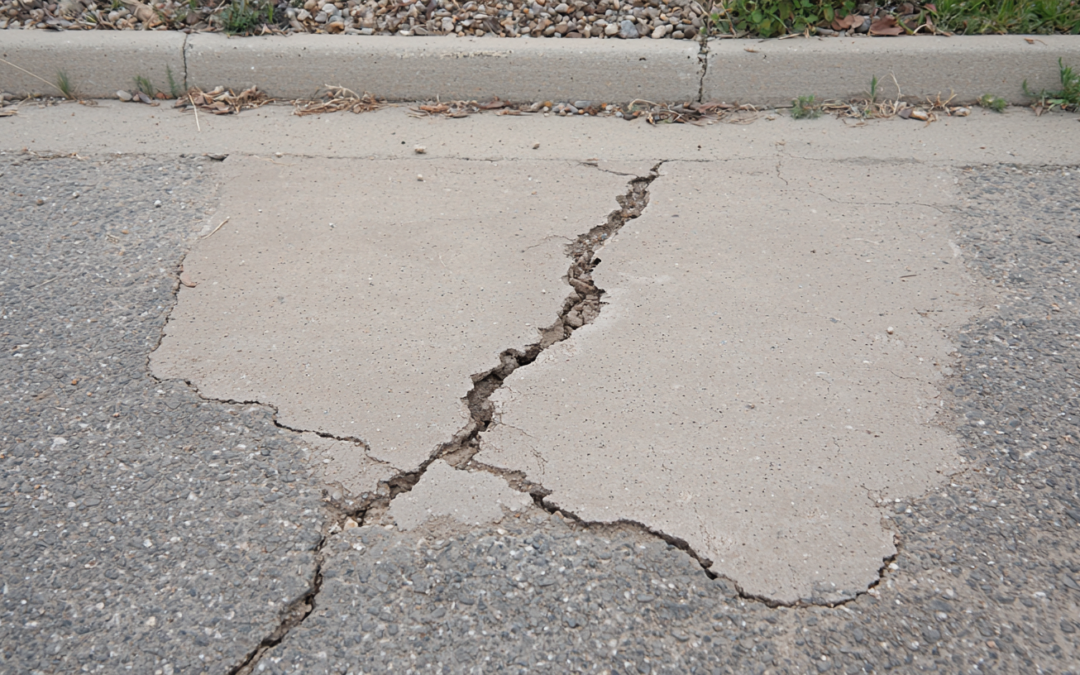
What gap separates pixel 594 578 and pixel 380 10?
12.2 ft

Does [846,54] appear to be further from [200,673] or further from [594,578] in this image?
[200,673]

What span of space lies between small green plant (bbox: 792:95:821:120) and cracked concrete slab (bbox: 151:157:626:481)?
1.20m

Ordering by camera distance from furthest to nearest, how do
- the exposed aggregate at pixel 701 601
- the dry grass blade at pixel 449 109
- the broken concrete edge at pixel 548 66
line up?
the dry grass blade at pixel 449 109 → the broken concrete edge at pixel 548 66 → the exposed aggregate at pixel 701 601

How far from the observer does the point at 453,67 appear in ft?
13.7

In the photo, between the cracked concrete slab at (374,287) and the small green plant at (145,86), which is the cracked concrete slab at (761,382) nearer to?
the cracked concrete slab at (374,287)

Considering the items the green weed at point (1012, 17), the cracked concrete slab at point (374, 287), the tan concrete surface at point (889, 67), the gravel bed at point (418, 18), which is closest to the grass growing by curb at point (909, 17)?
the green weed at point (1012, 17)

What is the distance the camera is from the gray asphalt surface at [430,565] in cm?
183

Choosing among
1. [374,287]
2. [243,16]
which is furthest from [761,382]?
[243,16]

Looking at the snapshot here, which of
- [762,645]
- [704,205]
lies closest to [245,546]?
[762,645]

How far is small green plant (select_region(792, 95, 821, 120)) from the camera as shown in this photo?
4.06 metres

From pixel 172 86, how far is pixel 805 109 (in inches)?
141

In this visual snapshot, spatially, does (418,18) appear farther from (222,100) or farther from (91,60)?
(91,60)

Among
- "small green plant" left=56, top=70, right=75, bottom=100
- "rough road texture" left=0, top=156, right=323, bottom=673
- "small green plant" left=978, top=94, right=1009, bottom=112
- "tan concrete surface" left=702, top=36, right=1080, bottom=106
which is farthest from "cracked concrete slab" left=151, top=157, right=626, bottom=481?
"small green plant" left=978, top=94, right=1009, bottom=112

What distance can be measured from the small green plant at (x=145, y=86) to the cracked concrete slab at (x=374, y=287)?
1058mm
